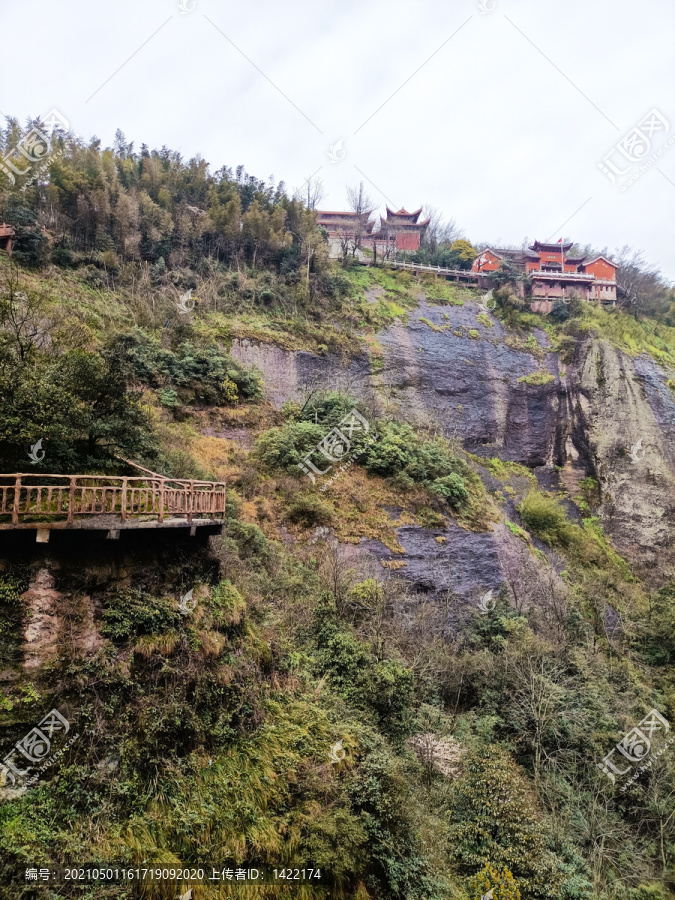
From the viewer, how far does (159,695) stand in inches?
268

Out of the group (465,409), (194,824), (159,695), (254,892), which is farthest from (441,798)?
(465,409)

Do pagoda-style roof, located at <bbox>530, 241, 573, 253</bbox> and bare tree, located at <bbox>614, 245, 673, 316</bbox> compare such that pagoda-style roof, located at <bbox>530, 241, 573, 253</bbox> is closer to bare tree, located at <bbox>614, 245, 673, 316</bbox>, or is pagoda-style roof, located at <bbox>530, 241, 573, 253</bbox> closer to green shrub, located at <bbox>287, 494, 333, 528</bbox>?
bare tree, located at <bbox>614, 245, 673, 316</bbox>

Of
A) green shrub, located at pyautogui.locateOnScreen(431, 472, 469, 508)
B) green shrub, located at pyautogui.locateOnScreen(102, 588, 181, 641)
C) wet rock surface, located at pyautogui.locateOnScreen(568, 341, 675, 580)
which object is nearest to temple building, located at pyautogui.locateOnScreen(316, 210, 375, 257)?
wet rock surface, located at pyautogui.locateOnScreen(568, 341, 675, 580)

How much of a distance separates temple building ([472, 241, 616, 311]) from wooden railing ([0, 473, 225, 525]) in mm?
36754

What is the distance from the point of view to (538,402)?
30.2 m

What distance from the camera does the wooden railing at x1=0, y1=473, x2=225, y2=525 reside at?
597 centimetres

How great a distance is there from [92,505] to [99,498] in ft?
6.59

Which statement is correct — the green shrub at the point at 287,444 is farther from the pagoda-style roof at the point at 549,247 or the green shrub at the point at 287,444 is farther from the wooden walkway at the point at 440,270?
the pagoda-style roof at the point at 549,247

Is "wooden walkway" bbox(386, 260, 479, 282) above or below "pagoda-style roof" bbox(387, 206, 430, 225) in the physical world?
below

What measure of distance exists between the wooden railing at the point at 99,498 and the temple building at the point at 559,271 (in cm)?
3675

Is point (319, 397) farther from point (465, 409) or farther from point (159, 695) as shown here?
point (159, 695)

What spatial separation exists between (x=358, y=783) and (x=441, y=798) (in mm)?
3125

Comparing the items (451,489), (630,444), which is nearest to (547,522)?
(451,489)

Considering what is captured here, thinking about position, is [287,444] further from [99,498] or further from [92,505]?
[92,505]
